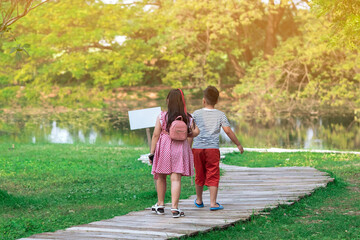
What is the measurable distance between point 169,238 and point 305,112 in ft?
78.0

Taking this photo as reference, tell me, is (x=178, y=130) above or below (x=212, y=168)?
above

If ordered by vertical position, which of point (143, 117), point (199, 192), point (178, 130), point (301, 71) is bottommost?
point (199, 192)

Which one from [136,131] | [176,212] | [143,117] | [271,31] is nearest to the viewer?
[176,212]

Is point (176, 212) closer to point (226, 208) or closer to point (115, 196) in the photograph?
point (226, 208)

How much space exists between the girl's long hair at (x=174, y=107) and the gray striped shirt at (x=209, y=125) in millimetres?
257

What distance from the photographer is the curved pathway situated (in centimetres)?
539

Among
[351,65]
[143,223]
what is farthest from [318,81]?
[143,223]

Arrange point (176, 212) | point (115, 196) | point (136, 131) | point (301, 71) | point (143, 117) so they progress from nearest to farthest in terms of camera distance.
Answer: point (176, 212), point (143, 117), point (115, 196), point (301, 71), point (136, 131)

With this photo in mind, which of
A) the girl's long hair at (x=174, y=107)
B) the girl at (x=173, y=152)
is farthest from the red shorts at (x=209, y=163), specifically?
the girl's long hair at (x=174, y=107)

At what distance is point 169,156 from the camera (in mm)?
6031

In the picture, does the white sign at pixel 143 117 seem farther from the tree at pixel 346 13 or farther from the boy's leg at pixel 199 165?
the tree at pixel 346 13

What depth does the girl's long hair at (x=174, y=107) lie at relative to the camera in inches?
233

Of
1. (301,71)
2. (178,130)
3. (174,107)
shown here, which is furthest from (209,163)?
(301,71)

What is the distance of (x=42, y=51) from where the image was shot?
24.0 metres
